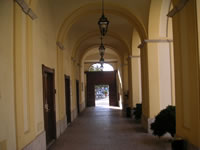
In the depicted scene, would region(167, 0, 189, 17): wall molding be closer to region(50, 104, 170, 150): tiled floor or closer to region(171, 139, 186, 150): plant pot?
region(171, 139, 186, 150): plant pot

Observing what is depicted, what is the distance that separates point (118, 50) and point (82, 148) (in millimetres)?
13198

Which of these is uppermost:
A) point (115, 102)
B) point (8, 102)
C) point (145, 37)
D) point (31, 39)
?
point (145, 37)

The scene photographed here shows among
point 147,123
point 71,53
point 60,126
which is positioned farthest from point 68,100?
point 147,123

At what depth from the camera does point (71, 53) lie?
14.2m

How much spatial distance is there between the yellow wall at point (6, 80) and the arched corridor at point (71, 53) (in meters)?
0.02

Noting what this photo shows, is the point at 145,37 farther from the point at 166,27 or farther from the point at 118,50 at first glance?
the point at 118,50

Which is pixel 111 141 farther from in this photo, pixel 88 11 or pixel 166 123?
pixel 88 11

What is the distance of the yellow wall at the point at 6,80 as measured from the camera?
415 cm

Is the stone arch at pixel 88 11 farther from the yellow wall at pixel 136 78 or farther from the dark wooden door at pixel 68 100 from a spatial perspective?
the yellow wall at pixel 136 78

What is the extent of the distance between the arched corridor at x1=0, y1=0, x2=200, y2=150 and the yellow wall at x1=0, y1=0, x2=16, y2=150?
0.02 metres

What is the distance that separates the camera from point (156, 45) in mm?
9266

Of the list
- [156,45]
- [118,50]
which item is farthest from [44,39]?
[118,50]

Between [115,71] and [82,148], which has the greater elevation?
[115,71]

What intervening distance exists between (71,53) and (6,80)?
9.91 meters
